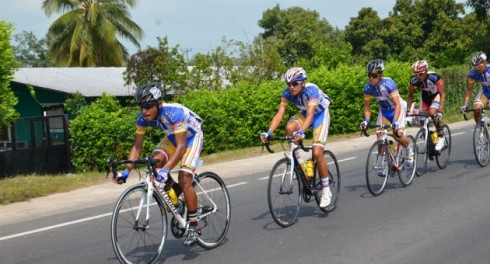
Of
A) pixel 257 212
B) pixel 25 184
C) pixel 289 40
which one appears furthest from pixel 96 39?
pixel 257 212

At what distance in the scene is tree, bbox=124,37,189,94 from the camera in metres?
23.5

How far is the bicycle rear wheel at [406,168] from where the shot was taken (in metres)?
9.84

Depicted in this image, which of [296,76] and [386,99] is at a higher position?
[296,76]

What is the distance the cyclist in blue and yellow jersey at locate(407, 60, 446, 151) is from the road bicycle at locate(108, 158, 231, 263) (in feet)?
17.6

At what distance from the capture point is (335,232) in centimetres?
713

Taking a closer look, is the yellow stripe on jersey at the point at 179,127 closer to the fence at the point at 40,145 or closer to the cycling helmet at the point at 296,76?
the cycling helmet at the point at 296,76

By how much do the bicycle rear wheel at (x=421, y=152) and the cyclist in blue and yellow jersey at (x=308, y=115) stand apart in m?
3.19

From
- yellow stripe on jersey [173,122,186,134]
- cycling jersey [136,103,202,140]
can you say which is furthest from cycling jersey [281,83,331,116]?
yellow stripe on jersey [173,122,186,134]

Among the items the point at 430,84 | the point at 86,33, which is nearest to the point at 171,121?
the point at 430,84

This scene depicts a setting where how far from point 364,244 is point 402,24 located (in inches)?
1441

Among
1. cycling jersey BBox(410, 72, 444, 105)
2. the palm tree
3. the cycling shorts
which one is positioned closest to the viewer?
the cycling shorts

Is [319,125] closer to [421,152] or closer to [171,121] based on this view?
[171,121]

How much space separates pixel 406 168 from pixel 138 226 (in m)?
5.73

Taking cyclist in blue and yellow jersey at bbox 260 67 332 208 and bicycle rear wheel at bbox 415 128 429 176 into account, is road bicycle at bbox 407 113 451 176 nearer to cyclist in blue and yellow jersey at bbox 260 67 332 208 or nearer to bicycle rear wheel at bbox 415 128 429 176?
bicycle rear wheel at bbox 415 128 429 176
